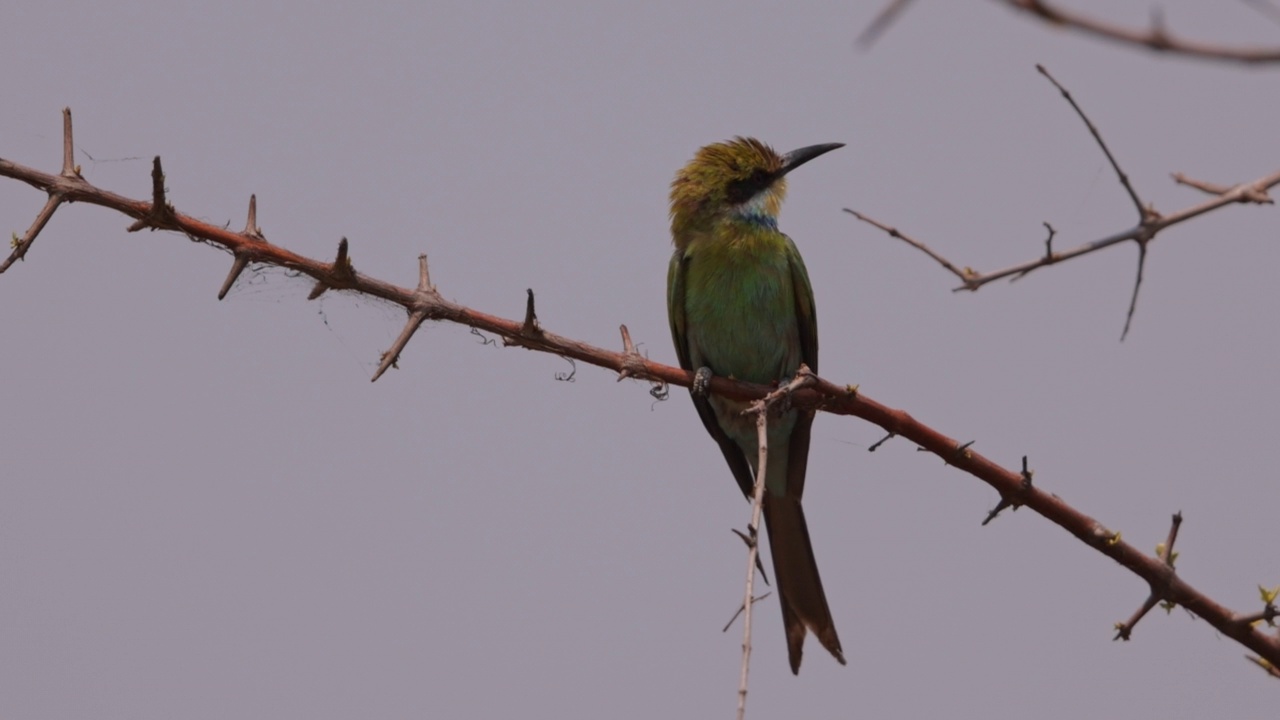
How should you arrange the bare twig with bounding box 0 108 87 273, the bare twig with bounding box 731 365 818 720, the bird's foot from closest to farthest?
the bare twig with bounding box 731 365 818 720
the bare twig with bounding box 0 108 87 273
the bird's foot

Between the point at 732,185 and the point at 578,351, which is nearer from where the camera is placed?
the point at 578,351

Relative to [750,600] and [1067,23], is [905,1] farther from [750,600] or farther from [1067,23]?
[750,600]

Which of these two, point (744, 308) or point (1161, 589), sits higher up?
point (744, 308)

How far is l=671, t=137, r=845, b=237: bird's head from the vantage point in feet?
16.4

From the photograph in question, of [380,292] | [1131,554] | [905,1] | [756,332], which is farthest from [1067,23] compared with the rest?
[756,332]

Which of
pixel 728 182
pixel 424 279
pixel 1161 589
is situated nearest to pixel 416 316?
pixel 424 279

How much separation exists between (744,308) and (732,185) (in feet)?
1.91

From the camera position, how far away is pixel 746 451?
486cm

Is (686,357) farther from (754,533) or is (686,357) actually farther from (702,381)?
(754,533)

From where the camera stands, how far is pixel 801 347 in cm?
486

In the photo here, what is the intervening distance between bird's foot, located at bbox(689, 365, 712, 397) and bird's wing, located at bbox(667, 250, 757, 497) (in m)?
0.11

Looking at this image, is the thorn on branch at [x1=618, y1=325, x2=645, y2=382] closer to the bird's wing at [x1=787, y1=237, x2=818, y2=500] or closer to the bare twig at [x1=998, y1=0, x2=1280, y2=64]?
the bird's wing at [x1=787, y1=237, x2=818, y2=500]

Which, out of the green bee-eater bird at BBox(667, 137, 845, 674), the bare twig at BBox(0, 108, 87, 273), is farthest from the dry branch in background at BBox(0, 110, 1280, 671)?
the green bee-eater bird at BBox(667, 137, 845, 674)

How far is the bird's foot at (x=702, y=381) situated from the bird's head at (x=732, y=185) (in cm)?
60
